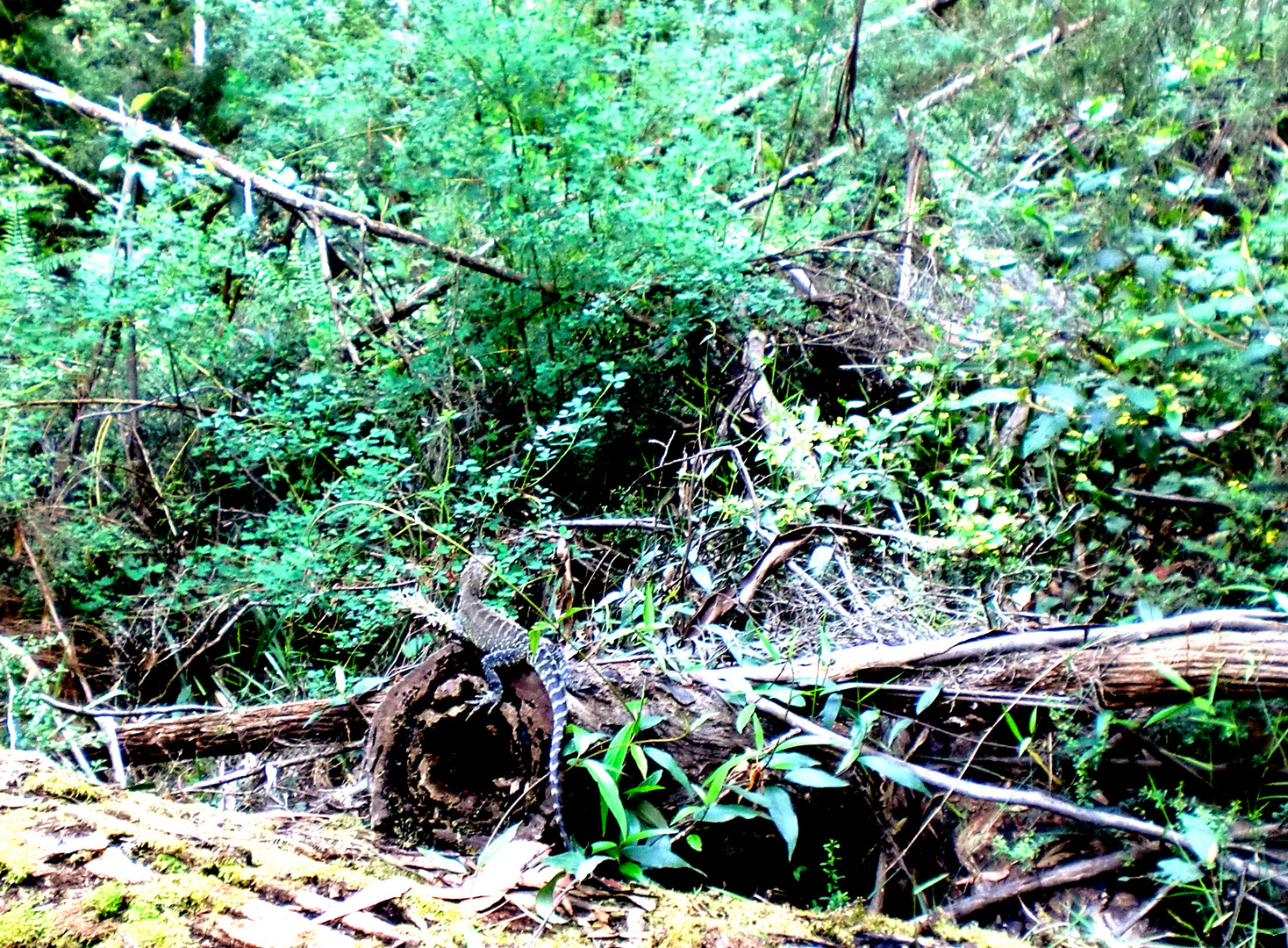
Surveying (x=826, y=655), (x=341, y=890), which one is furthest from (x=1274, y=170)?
(x=341, y=890)

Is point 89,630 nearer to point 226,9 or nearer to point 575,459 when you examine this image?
point 575,459

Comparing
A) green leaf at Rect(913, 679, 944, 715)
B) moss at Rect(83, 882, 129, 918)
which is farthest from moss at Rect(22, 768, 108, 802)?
green leaf at Rect(913, 679, 944, 715)

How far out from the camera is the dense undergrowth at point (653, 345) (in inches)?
137

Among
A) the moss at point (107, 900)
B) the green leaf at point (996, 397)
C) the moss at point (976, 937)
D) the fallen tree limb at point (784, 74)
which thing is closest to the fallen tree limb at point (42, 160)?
→ the fallen tree limb at point (784, 74)

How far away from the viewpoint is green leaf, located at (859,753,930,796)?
2455 mm

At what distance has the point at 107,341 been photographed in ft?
16.1

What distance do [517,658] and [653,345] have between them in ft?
7.67

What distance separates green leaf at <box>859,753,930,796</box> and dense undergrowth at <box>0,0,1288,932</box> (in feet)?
2.84

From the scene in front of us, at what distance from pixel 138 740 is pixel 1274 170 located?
5.79 meters

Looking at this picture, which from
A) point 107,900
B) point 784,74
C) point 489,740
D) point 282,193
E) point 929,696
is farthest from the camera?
point 784,74

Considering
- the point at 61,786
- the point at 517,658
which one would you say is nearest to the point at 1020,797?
the point at 517,658

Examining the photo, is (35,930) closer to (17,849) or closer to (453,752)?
(17,849)

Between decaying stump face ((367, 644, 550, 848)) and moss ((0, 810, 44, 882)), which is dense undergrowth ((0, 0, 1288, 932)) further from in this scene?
moss ((0, 810, 44, 882))

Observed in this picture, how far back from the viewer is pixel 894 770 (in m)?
2.49
